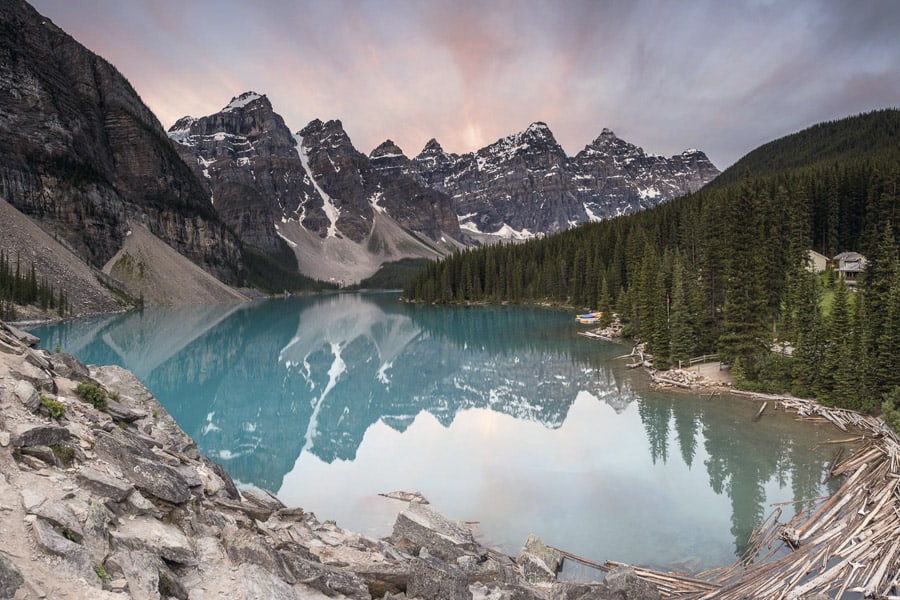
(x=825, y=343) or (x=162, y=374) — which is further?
(x=162, y=374)

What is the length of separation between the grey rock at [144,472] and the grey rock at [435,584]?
437cm

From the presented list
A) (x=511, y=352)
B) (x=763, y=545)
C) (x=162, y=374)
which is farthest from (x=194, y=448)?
(x=511, y=352)

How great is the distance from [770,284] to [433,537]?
123 ft

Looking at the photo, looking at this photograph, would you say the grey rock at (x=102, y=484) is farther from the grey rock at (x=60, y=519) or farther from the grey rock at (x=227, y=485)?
the grey rock at (x=227, y=485)

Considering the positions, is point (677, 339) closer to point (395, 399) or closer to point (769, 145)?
point (395, 399)

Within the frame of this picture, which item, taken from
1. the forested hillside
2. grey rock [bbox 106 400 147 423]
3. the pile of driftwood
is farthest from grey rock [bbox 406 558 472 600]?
the forested hillside

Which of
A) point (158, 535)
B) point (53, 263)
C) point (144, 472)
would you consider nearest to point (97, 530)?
point (158, 535)

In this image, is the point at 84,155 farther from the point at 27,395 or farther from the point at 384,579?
the point at 384,579

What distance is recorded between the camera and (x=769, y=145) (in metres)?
165

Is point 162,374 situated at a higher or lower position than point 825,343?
lower

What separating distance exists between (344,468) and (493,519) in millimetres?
7412

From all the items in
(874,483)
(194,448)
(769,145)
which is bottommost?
(874,483)

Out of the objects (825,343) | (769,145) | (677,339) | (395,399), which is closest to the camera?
(825,343)

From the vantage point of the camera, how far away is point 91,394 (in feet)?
37.2
